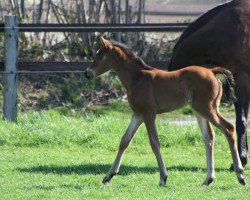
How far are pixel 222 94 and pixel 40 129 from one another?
3825mm

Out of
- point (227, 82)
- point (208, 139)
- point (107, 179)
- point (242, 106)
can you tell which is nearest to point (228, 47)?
point (242, 106)

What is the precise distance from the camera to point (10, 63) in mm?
13625

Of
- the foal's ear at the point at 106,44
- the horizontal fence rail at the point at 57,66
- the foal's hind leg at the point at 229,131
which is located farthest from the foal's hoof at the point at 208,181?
the horizontal fence rail at the point at 57,66

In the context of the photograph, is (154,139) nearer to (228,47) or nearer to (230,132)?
(230,132)

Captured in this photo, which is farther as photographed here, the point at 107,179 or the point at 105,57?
the point at 105,57

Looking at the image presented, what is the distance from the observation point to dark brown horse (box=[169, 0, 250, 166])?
1042cm

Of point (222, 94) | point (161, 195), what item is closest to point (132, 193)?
point (161, 195)

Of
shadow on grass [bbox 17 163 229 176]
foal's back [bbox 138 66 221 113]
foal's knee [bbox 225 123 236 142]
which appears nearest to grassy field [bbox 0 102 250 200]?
shadow on grass [bbox 17 163 229 176]

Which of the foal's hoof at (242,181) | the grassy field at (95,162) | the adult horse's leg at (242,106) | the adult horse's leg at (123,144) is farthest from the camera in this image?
the adult horse's leg at (242,106)

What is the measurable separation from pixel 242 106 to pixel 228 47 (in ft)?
2.52

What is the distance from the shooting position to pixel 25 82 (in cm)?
1662

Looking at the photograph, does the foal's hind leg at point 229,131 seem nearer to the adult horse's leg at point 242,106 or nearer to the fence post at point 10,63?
the adult horse's leg at point 242,106

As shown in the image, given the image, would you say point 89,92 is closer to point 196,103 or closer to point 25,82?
point 25,82

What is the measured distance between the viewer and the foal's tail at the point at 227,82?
30.6ft
